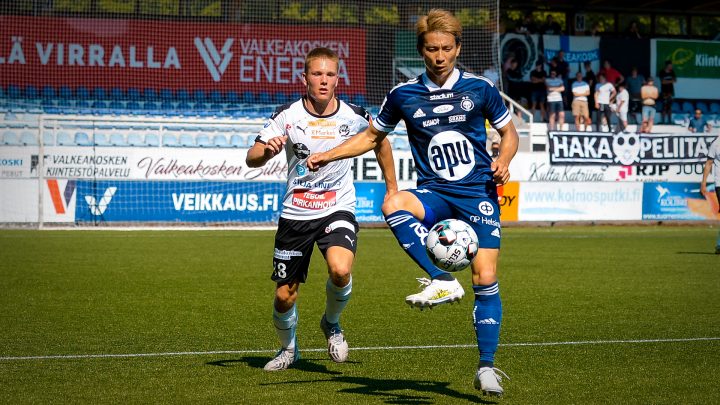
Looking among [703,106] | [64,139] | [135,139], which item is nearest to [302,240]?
[64,139]

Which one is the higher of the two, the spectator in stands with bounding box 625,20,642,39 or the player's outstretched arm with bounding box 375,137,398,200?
the spectator in stands with bounding box 625,20,642,39

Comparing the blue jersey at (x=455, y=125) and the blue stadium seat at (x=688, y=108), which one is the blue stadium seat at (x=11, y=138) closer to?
the blue jersey at (x=455, y=125)

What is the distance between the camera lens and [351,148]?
6285mm

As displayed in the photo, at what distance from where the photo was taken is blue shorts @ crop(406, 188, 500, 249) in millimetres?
5891

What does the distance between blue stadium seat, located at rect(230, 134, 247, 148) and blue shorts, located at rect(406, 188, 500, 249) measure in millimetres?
17585

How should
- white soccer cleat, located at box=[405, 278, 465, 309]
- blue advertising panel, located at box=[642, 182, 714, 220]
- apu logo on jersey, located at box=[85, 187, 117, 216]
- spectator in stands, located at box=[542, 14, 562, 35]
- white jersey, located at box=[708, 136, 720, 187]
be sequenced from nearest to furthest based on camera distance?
white soccer cleat, located at box=[405, 278, 465, 309], white jersey, located at box=[708, 136, 720, 187], apu logo on jersey, located at box=[85, 187, 117, 216], blue advertising panel, located at box=[642, 182, 714, 220], spectator in stands, located at box=[542, 14, 562, 35]

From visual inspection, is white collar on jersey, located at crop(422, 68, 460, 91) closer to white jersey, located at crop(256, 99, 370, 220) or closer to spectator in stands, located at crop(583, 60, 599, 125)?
white jersey, located at crop(256, 99, 370, 220)

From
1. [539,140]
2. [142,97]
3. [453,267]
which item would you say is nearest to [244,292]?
[453,267]

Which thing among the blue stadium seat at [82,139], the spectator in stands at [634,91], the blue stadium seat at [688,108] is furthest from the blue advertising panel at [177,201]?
the blue stadium seat at [688,108]

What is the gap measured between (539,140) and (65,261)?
1411cm

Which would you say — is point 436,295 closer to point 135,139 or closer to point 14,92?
point 135,139

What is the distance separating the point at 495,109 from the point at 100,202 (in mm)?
17107

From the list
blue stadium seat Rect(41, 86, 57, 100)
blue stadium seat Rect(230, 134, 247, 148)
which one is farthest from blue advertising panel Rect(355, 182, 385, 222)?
blue stadium seat Rect(41, 86, 57, 100)

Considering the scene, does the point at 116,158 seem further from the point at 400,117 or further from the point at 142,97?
the point at 400,117
